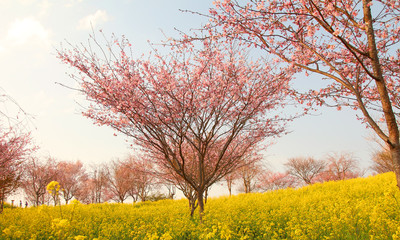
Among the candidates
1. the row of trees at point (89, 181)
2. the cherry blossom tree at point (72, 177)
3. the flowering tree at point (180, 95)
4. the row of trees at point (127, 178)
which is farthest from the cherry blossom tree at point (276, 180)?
the flowering tree at point (180, 95)

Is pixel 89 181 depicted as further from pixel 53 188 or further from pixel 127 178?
pixel 53 188

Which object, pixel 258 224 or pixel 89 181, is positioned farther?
pixel 89 181

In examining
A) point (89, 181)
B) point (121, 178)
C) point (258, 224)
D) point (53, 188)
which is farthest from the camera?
point (89, 181)

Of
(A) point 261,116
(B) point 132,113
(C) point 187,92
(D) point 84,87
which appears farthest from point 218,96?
(D) point 84,87

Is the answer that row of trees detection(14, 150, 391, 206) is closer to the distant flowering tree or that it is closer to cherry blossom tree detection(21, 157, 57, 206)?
cherry blossom tree detection(21, 157, 57, 206)

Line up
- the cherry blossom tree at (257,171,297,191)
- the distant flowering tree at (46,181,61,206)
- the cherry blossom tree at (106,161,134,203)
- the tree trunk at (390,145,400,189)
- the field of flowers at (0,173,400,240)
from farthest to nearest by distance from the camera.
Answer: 1. the cherry blossom tree at (257,171,297,191)
2. the cherry blossom tree at (106,161,134,203)
3. the tree trunk at (390,145,400,189)
4. the field of flowers at (0,173,400,240)
5. the distant flowering tree at (46,181,61,206)

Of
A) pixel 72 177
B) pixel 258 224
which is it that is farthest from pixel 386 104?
pixel 72 177

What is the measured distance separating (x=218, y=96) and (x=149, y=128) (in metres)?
2.22

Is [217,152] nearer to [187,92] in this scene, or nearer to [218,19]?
[187,92]

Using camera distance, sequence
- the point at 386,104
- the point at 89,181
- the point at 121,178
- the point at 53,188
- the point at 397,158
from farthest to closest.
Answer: the point at 89,181 < the point at 121,178 < the point at 386,104 < the point at 397,158 < the point at 53,188

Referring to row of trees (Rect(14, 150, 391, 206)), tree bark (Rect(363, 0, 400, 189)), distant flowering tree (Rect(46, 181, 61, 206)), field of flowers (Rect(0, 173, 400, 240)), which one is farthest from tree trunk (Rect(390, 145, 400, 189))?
row of trees (Rect(14, 150, 391, 206))

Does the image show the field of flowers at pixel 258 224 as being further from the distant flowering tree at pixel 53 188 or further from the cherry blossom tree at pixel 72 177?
the cherry blossom tree at pixel 72 177

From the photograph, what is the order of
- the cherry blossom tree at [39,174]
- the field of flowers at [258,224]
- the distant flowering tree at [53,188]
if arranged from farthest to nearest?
the cherry blossom tree at [39,174] < the field of flowers at [258,224] < the distant flowering tree at [53,188]

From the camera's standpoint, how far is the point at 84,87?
664cm
